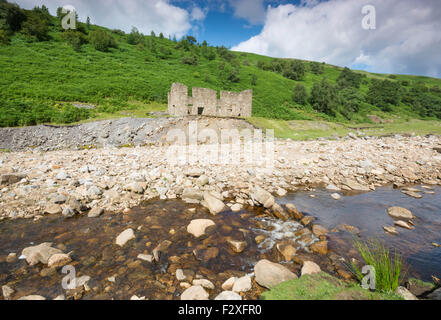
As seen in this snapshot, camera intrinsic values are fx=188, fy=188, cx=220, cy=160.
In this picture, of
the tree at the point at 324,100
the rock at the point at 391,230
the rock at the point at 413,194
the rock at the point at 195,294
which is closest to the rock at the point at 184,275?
the rock at the point at 195,294

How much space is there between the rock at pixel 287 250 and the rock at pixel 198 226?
64.9 inches

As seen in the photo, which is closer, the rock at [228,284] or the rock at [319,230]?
the rock at [228,284]

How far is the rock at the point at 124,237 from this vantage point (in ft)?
13.1

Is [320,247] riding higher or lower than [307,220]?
lower

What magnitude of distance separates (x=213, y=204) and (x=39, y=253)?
3.72m

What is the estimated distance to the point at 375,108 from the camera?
52500 mm

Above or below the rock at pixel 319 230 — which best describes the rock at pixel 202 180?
above

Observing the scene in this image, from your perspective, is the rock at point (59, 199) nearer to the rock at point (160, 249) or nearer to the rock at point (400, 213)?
the rock at point (160, 249)

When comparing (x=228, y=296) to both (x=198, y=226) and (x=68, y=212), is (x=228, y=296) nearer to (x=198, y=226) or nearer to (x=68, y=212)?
(x=198, y=226)

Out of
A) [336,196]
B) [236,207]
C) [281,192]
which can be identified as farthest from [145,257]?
[336,196]

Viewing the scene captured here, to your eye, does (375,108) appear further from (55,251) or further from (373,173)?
(55,251)

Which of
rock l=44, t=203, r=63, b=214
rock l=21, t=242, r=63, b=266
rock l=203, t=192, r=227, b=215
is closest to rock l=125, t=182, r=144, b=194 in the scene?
rock l=44, t=203, r=63, b=214

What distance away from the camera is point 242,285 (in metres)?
2.96
